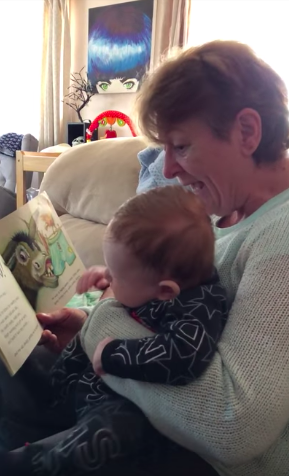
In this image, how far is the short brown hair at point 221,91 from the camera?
766 millimetres

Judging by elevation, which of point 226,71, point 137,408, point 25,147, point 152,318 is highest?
point 226,71

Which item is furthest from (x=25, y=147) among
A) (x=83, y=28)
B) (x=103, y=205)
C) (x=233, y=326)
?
(x=233, y=326)

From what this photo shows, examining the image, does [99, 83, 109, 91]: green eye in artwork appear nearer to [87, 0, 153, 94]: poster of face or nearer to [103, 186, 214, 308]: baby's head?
[87, 0, 153, 94]: poster of face

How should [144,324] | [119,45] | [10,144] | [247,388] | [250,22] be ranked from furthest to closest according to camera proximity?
[119,45] → [10,144] → [250,22] → [144,324] → [247,388]

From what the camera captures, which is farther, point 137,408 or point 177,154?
point 177,154

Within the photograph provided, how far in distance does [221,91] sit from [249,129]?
8 centimetres

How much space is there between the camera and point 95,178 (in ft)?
5.30

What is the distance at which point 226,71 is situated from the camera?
29.9 inches

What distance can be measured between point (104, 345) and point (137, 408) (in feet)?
0.34

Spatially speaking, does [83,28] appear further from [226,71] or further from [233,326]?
[233,326]

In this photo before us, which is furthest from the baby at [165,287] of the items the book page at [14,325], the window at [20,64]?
the window at [20,64]

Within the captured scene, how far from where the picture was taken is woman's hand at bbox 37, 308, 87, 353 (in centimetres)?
89

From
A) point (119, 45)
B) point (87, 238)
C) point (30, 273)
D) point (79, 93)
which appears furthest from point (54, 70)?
point (30, 273)

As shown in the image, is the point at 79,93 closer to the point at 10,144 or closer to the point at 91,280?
the point at 10,144
